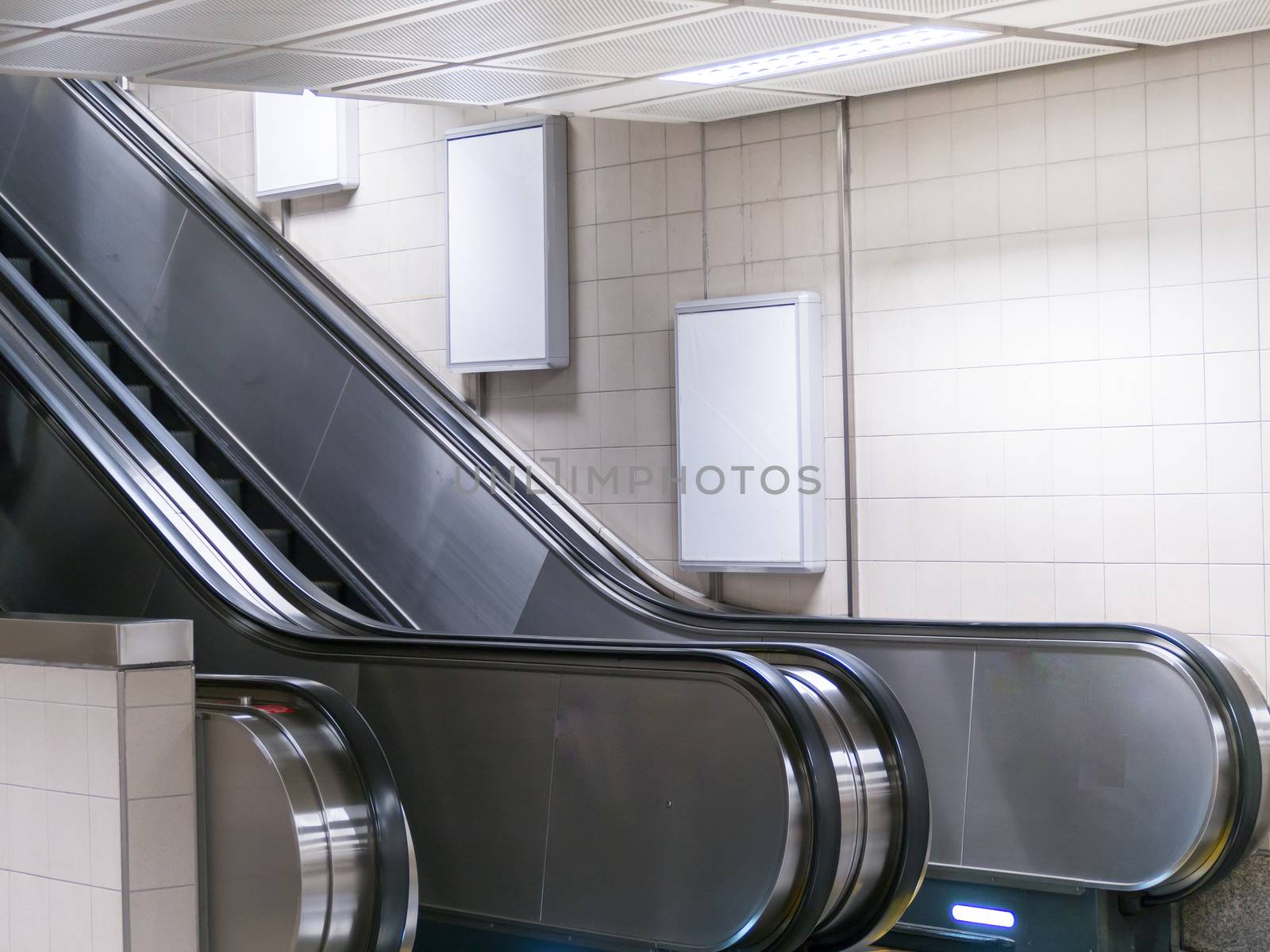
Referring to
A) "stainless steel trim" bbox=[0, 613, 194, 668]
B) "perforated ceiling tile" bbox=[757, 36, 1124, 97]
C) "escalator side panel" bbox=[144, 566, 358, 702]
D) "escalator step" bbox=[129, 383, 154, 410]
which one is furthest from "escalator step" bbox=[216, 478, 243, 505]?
"stainless steel trim" bbox=[0, 613, 194, 668]

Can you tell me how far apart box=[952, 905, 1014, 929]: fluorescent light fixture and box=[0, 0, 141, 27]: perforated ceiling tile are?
375 centimetres

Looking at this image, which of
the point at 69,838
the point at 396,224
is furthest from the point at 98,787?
the point at 396,224

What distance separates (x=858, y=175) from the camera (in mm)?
5949

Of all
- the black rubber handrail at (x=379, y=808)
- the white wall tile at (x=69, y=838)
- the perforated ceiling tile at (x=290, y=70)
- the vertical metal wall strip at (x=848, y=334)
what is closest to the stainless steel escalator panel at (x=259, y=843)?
the black rubber handrail at (x=379, y=808)

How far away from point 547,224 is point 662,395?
0.98 meters

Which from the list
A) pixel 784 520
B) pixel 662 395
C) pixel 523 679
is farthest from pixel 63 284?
pixel 523 679

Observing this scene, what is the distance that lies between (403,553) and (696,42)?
295 centimetres

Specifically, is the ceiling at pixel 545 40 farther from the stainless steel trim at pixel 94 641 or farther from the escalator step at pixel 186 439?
the escalator step at pixel 186 439

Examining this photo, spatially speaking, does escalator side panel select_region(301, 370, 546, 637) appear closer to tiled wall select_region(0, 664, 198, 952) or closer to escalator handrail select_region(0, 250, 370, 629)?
escalator handrail select_region(0, 250, 370, 629)

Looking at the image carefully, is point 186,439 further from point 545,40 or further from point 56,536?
point 545,40

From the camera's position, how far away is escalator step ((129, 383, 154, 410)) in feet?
23.9

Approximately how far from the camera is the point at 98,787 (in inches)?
125

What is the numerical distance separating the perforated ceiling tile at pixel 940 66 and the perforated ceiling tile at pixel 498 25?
3.74 feet

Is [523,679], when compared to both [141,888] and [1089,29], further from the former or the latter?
[1089,29]
